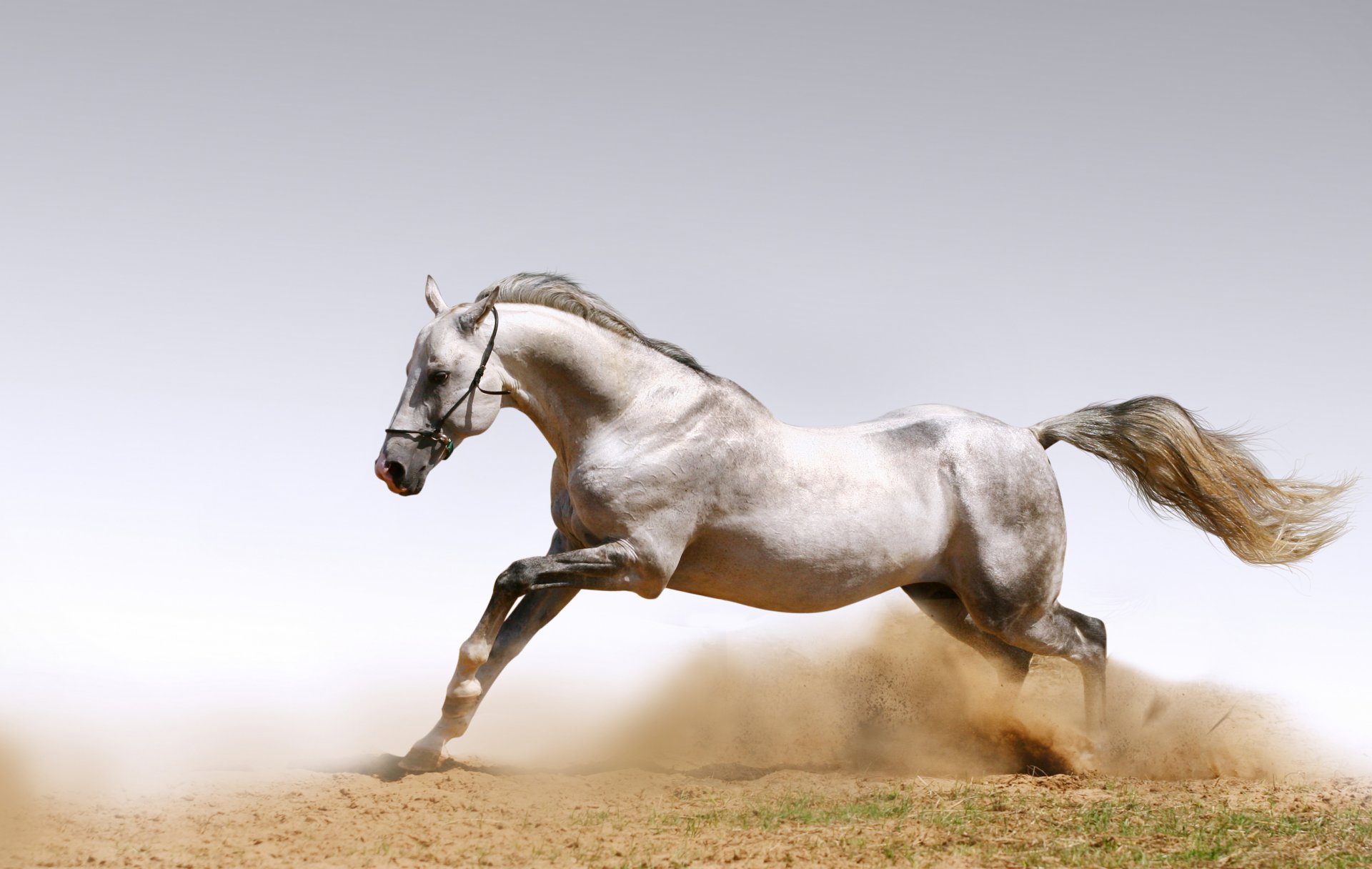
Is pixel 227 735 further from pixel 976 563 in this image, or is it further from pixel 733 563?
pixel 976 563

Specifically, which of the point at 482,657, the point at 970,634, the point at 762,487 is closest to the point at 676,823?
the point at 482,657

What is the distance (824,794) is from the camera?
5.74 m

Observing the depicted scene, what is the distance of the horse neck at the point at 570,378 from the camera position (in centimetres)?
608

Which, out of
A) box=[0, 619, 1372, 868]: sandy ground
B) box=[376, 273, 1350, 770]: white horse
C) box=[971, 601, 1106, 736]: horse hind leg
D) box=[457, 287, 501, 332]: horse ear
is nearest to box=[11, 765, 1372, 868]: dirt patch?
box=[0, 619, 1372, 868]: sandy ground

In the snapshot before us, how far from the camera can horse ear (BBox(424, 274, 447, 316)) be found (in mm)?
6266

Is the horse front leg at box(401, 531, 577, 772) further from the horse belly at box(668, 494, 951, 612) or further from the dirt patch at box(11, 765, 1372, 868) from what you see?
the horse belly at box(668, 494, 951, 612)

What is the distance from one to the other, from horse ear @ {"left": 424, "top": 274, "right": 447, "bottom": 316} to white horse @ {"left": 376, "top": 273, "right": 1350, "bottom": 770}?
0.03 m

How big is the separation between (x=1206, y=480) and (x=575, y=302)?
4.33 meters

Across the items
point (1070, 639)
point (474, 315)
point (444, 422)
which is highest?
point (474, 315)

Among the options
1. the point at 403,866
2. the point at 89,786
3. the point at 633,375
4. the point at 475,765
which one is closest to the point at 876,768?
the point at 475,765

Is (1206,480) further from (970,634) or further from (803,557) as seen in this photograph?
(803,557)

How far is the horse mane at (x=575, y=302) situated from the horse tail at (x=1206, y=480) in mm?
2621

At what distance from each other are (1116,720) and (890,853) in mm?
3705

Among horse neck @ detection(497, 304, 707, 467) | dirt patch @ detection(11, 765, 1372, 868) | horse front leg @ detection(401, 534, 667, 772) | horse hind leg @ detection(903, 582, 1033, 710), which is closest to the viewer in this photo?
dirt patch @ detection(11, 765, 1372, 868)
